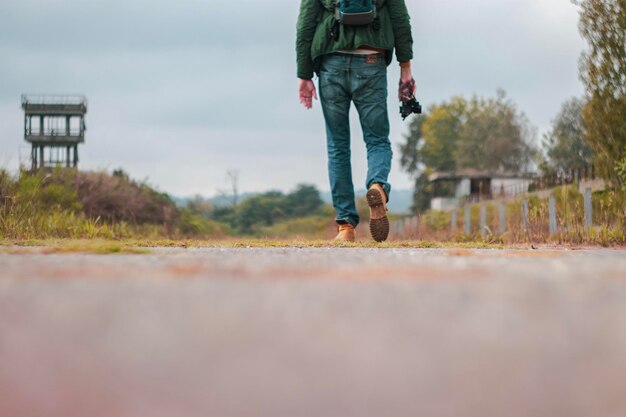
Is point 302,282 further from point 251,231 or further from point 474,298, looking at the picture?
point 251,231

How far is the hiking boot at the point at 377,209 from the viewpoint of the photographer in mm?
4430

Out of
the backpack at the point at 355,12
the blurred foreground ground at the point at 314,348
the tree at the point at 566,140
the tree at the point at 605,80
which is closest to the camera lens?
the blurred foreground ground at the point at 314,348

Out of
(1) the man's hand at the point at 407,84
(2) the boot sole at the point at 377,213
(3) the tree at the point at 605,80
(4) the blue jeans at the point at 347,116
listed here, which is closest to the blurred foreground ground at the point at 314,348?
(2) the boot sole at the point at 377,213

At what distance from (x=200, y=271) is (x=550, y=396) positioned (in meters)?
0.38

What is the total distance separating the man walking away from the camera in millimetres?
4621

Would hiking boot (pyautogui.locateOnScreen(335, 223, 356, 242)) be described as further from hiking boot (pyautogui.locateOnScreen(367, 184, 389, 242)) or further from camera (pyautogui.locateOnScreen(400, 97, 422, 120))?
camera (pyautogui.locateOnScreen(400, 97, 422, 120))

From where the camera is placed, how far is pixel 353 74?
475 cm

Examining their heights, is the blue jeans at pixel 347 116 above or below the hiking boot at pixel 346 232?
above

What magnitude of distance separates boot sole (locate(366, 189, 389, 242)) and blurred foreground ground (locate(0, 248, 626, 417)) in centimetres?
367

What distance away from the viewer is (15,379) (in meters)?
0.68

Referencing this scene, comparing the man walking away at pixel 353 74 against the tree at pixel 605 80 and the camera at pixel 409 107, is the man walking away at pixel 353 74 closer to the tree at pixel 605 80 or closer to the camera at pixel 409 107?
the camera at pixel 409 107

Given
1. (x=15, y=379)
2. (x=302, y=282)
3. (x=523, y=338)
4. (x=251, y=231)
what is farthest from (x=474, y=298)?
(x=251, y=231)

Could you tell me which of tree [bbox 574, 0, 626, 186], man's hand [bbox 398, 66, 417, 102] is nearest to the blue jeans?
man's hand [bbox 398, 66, 417, 102]

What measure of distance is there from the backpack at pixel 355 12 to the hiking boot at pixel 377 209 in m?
1.00
